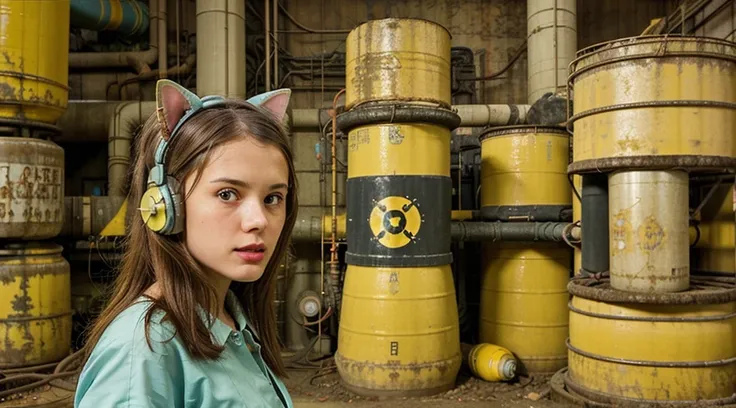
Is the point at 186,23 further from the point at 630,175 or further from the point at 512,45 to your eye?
the point at 630,175

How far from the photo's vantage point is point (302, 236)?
6277 millimetres

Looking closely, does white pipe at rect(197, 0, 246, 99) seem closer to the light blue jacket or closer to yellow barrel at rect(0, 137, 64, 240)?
yellow barrel at rect(0, 137, 64, 240)

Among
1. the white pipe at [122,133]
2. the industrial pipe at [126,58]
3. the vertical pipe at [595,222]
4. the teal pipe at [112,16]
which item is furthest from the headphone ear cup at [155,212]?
the industrial pipe at [126,58]

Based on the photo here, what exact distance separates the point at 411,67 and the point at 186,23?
14.5 ft

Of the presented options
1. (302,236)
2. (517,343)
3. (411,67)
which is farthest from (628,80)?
(302,236)

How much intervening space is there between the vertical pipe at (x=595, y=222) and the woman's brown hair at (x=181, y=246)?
13.0 feet

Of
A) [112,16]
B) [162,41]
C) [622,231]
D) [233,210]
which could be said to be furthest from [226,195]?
[162,41]

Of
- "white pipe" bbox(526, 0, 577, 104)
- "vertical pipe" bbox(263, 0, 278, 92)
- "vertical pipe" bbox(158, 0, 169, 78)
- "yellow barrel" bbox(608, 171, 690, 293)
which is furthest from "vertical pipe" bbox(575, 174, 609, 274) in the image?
"vertical pipe" bbox(158, 0, 169, 78)

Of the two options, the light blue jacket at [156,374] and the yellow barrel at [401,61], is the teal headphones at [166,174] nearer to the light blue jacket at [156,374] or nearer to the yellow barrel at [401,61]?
the light blue jacket at [156,374]

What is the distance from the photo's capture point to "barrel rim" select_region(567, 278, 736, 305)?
400 cm

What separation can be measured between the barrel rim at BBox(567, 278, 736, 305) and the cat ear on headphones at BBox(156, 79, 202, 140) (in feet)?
12.8

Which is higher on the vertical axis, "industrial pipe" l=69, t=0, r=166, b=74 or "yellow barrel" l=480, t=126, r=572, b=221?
"industrial pipe" l=69, t=0, r=166, b=74

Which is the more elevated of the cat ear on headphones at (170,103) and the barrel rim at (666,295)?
the cat ear on headphones at (170,103)

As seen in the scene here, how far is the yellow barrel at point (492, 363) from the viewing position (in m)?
5.21
